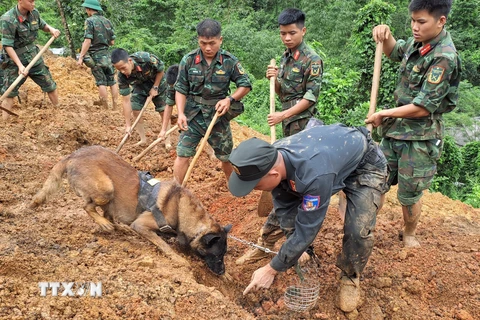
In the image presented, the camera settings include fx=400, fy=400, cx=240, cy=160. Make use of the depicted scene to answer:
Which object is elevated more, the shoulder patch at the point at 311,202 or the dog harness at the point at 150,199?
the shoulder patch at the point at 311,202

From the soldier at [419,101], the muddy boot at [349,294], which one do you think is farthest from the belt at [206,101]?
the muddy boot at [349,294]

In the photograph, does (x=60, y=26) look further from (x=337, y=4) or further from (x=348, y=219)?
(x=348, y=219)

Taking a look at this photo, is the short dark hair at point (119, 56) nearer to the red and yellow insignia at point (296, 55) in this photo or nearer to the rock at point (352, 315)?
the red and yellow insignia at point (296, 55)

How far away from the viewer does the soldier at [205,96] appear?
4.97 metres

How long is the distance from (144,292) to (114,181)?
147cm

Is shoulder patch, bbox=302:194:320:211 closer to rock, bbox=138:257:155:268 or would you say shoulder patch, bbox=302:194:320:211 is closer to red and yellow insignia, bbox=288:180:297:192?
red and yellow insignia, bbox=288:180:297:192

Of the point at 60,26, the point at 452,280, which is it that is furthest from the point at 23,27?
the point at 60,26

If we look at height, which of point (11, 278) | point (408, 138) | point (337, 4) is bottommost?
point (337, 4)

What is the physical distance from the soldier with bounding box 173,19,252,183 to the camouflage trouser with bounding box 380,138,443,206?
2.09 metres

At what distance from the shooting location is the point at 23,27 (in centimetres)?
698

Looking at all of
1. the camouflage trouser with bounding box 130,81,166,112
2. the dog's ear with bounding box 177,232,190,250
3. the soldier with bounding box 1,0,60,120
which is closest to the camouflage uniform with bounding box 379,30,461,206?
the dog's ear with bounding box 177,232,190,250

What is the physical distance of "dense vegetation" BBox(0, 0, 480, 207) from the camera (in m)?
11.0

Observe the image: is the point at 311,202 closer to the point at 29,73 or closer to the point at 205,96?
the point at 205,96

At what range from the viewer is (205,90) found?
16.6ft
